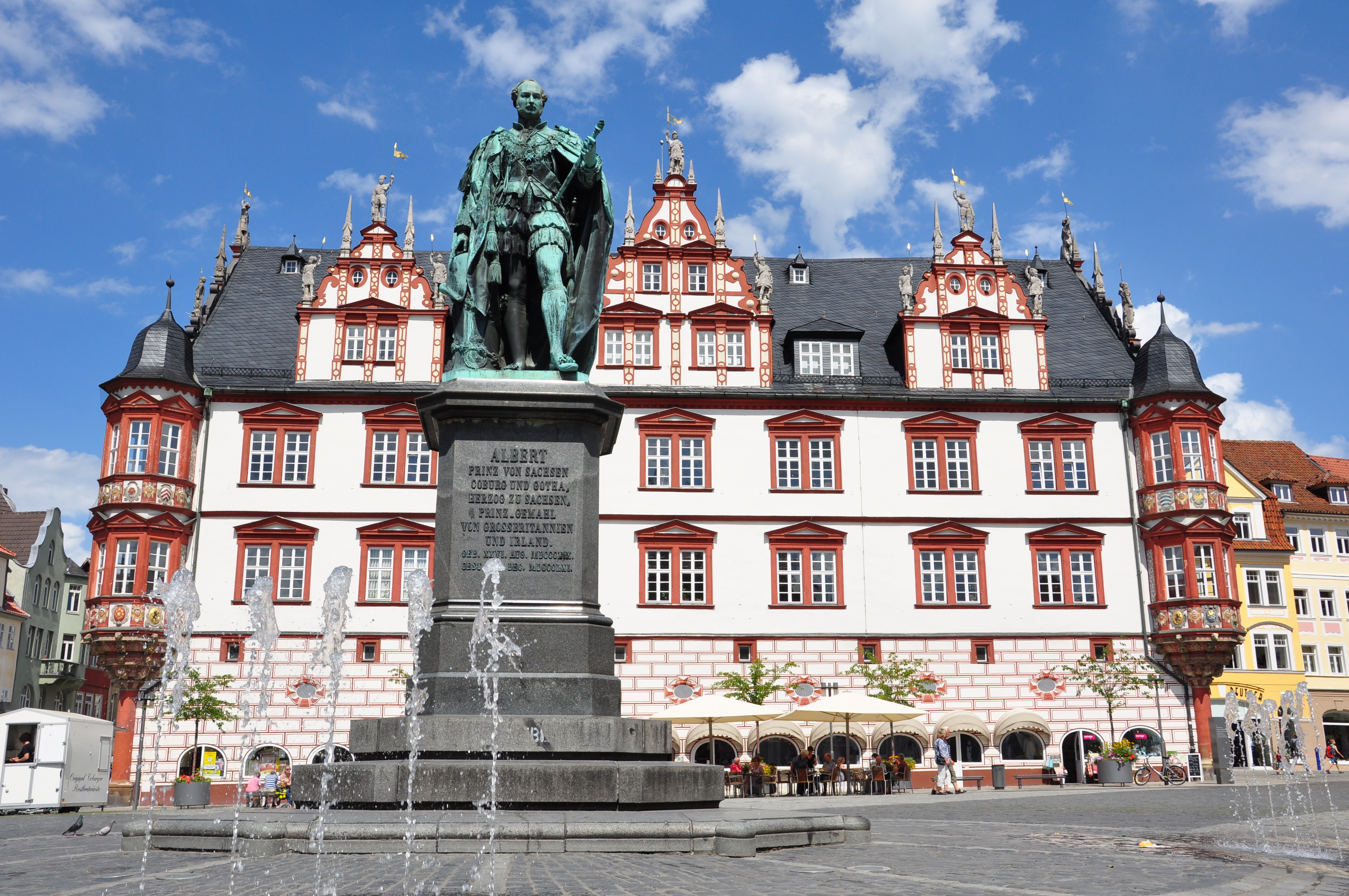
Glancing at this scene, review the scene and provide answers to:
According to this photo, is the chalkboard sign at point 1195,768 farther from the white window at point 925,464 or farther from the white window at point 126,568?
the white window at point 126,568

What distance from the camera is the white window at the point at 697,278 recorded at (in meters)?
34.6

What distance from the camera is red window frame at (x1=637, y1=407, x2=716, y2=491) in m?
33.7

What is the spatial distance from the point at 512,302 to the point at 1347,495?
5048 cm

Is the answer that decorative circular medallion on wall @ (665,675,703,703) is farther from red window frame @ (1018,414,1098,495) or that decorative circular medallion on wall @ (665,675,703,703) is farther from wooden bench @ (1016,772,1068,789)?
red window frame @ (1018,414,1098,495)

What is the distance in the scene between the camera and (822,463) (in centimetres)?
3416

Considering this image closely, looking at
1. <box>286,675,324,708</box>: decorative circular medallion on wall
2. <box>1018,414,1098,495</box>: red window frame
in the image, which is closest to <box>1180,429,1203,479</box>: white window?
<box>1018,414,1098,495</box>: red window frame

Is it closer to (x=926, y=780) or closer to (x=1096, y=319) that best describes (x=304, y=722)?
(x=926, y=780)

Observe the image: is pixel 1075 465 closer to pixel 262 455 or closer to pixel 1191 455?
pixel 1191 455

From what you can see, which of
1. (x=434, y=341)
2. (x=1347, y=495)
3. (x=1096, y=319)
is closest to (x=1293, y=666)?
(x=1347, y=495)

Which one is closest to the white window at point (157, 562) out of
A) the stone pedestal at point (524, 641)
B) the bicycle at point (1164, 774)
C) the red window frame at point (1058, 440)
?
the red window frame at point (1058, 440)

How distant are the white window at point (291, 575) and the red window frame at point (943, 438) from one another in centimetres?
1678

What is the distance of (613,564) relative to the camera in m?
33.1

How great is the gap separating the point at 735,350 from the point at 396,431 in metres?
9.68

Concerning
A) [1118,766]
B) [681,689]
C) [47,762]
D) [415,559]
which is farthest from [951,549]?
[47,762]
